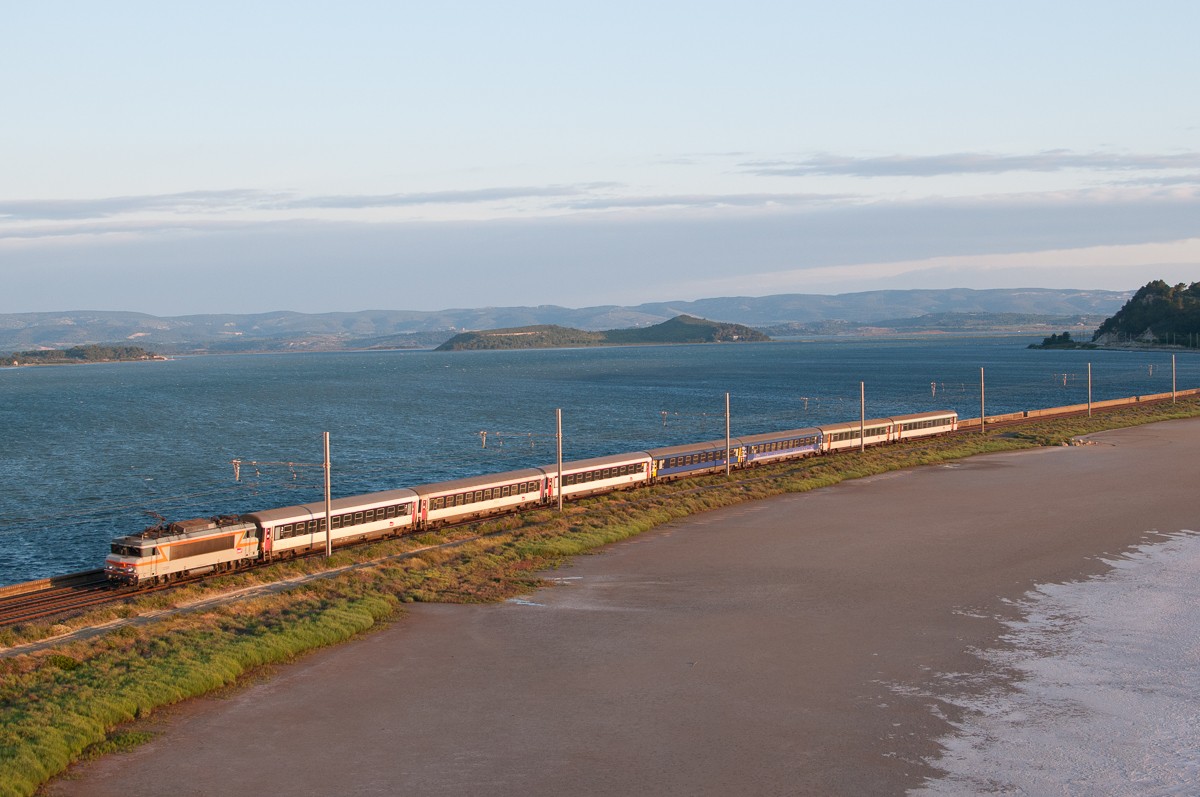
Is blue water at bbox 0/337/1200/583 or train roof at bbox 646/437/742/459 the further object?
blue water at bbox 0/337/1200/583

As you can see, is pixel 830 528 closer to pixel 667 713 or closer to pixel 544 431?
pixel 667 713

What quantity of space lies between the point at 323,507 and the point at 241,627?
1354 centimetres

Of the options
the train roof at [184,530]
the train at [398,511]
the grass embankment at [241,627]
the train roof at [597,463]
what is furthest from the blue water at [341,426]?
the grass embankment at [241,627]

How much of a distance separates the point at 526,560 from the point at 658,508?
11525mm

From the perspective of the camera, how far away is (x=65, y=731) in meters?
19.8

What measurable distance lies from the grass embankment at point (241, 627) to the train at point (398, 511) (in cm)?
182

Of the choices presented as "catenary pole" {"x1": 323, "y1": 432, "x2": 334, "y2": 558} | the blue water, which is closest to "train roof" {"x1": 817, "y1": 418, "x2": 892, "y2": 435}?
the blue water

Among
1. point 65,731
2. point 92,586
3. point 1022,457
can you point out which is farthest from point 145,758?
point 1022,457

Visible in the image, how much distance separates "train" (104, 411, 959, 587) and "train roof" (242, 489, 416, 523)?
0.04 m

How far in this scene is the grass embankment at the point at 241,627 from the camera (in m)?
20.1

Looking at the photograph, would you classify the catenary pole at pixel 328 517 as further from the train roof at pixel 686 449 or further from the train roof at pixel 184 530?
the train roof at pixel 686 449

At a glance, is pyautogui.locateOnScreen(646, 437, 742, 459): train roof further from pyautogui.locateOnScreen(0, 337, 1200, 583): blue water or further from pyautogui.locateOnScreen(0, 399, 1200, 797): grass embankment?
pyautogui.locateOnScreen(0, 337, 1200, 583): blue water

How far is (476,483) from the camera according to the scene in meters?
47.7

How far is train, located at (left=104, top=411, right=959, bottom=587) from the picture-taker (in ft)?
Answer: 113
